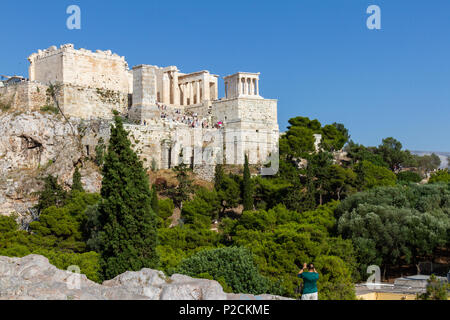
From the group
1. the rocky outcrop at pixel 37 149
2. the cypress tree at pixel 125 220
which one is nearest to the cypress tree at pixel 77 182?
the rocky outcrop at pixel 37 149

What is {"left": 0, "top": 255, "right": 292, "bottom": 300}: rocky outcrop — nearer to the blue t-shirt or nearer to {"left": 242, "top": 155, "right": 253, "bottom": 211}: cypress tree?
the blue t-shirt

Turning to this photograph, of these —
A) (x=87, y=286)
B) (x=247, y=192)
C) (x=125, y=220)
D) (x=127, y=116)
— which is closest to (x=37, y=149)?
(x=127, y=116)

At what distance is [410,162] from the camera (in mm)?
71938

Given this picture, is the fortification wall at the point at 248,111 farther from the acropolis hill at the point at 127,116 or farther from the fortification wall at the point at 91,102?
the fortification wall at the point at 91,102

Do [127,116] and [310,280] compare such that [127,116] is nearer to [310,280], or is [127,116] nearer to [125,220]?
[125,220]

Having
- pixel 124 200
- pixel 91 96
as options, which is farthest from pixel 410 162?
pixel 124 200

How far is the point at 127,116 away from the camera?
55.3m

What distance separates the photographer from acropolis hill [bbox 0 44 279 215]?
50.5 metres

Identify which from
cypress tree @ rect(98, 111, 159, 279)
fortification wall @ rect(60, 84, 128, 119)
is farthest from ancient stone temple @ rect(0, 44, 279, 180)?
cypress tree @ rect(98, 111, 159, 279)

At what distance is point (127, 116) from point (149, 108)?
2205 millimetres

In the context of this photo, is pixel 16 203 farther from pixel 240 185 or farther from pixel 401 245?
pixel 401 245

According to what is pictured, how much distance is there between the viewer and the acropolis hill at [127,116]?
166 feet

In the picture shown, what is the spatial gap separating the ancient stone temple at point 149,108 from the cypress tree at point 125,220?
24.3 metres
